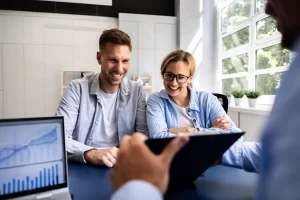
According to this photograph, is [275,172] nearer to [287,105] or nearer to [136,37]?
[287,105]

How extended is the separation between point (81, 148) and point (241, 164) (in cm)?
76

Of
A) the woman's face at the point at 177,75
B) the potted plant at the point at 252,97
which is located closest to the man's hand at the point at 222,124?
the woman's face at the point at 177,75

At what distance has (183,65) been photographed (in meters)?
1.79

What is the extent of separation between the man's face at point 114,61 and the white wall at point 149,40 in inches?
97.0

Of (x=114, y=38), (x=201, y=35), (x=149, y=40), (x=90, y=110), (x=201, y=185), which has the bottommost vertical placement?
(x=201, y=185)

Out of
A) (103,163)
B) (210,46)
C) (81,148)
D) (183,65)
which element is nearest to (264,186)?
(103,163)

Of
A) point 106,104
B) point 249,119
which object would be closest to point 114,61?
point 106,104

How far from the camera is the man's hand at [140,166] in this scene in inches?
18.1

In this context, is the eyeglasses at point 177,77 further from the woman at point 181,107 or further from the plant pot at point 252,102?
the plant pot at point 252,102

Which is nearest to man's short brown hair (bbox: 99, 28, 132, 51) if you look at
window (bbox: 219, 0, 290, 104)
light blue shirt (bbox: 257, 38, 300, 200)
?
light blue shirt (bbox: 257, 38, 300, 200)

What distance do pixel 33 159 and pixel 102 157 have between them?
0.40 meters

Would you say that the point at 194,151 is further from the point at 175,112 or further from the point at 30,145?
the point at 175,112

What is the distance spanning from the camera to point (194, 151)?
69 cm

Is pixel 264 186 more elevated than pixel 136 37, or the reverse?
pixel 136 37
